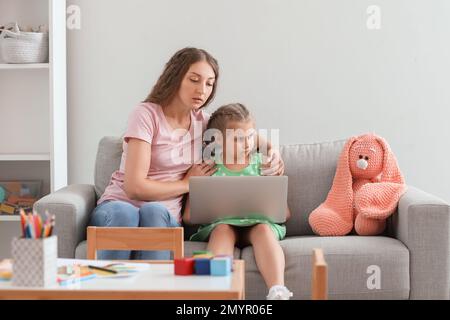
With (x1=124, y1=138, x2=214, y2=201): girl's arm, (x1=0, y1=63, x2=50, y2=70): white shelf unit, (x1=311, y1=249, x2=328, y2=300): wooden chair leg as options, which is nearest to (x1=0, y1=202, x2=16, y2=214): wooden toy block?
(x1=0, y1=63, x2=50, y2=70): white shelf unit

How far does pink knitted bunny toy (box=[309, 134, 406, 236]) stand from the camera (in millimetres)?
3145

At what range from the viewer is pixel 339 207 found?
323 centimetres

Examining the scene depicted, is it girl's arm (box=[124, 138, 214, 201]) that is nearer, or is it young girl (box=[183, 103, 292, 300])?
young girl (box=[183, 103, 292, 300])

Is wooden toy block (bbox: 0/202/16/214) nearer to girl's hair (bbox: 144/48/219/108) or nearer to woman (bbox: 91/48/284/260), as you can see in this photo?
woman (bbox: 91/48/284/260)

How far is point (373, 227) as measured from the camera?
3.15 m

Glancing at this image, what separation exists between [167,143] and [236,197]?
396 mm

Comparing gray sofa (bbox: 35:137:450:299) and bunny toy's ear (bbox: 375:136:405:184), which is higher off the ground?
bunny toy's ear (bbox: 375:136:405:184)

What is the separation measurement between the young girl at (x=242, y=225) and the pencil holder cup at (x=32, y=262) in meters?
1.04

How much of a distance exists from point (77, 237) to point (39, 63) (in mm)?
1174

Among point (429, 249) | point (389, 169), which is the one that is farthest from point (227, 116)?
point (429, 249)

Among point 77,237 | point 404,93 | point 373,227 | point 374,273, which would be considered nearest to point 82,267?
point 77,237

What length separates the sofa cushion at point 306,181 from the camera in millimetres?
3355

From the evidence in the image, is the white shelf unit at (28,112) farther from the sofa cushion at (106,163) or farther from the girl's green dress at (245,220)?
the girl's green dress at (245,220)

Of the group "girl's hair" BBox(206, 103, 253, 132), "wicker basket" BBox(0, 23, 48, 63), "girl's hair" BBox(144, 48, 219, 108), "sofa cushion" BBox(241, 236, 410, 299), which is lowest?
"sofa cushion" BBox(241, 236, 410, 299)
